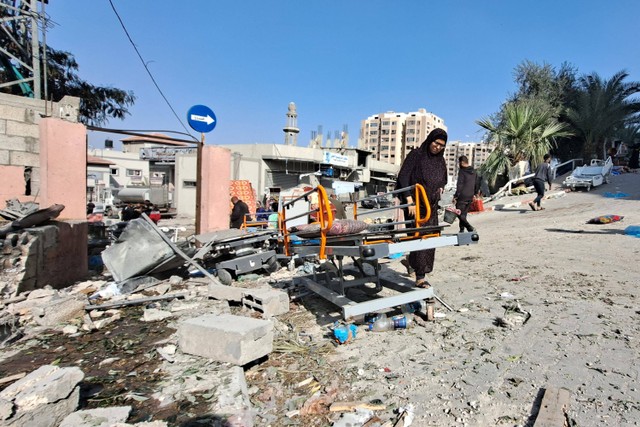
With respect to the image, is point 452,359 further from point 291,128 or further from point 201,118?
point 291,128

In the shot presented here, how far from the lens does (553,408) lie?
2371 millimetres

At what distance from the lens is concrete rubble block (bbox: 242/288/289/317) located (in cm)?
452

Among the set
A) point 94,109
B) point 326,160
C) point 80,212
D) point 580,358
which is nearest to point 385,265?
point 580,358

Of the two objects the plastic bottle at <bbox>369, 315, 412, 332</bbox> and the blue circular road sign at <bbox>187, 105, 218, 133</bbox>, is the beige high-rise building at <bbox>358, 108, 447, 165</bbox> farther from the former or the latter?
the plastic bottle at <bbox>369, 315, 412, 332</bbox>

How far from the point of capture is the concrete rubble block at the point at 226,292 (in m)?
4.95

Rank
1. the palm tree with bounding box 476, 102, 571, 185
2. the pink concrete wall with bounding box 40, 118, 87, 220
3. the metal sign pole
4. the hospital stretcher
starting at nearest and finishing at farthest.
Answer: the hospital stretcher → the pink concrete wall with bounding box 40, 118, 87, 220 → the metal sign pole → the palm tree with bounding box 476, 102, 571, 185

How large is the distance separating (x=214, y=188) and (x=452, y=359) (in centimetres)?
596

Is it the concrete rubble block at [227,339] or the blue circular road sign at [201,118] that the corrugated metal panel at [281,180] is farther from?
the concrete rubble block at [227,339]

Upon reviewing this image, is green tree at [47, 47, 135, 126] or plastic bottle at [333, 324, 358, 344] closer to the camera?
plastic bottle at [333, 324, 358, 344]

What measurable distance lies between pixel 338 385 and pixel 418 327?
1.37 metres

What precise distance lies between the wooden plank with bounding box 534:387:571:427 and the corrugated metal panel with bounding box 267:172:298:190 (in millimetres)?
28166

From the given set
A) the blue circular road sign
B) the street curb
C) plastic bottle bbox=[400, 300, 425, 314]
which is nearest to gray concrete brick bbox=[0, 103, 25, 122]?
the blue circular road sign

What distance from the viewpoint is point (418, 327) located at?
13.0ft

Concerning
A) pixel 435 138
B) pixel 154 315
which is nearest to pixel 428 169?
pixel 435 138
